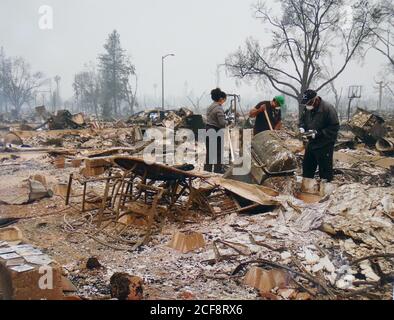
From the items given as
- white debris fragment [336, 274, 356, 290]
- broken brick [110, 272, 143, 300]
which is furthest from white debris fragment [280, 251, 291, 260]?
broken brick [110, 272, 143, 300]

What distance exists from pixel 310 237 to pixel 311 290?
106 centimetres

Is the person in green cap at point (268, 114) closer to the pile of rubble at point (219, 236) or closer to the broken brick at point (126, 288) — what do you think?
the pile of rubble at point (219, 236)

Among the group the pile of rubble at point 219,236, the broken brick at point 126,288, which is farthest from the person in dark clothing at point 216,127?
the broken brick at point 126,288

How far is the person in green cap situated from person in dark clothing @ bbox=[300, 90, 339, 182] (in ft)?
4.74

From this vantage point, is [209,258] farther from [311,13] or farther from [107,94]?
[107,94]

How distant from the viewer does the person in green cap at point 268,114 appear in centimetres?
776

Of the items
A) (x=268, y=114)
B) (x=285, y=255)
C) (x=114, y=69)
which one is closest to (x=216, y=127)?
(x=268, y=114)

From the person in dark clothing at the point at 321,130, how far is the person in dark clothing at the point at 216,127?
1714 mm

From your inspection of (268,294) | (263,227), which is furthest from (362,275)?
(263,227)

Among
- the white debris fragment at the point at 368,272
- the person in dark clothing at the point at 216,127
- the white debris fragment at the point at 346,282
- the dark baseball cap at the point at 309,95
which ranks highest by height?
the dark baseball cap at the point at 309,95

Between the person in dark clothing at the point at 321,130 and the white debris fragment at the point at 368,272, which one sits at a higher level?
the person in dark clothing at the point at 321,130

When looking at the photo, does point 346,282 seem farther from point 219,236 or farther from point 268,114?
point 268,114

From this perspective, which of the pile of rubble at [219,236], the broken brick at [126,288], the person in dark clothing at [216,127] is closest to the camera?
the broken brick at [126,288]

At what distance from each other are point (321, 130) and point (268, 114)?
6.30 feet
